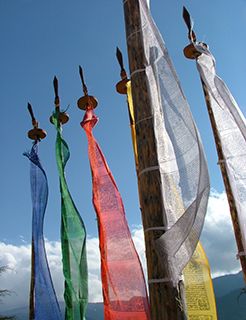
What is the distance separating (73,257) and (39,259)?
0.60 metres

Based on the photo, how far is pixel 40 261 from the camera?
5289mm

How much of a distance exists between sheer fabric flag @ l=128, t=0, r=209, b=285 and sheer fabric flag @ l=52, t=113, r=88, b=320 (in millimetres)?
2461

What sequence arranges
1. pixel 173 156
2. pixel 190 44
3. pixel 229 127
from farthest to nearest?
pixel 190 44, pixel 229 127, pixel 173 156

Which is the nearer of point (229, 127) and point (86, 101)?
point (229, 127)

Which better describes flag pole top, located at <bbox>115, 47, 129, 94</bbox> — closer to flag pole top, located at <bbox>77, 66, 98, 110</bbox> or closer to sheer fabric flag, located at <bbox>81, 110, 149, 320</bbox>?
flag pole top, located at <bbox>77, 66, 98, 110</bbox>

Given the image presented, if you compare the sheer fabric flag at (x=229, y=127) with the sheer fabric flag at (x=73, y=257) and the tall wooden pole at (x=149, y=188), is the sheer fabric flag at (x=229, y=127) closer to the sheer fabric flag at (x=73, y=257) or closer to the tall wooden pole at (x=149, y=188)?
the tall wooden pole at (x=149, y=188)

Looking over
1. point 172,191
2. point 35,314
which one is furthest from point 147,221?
point 35,314

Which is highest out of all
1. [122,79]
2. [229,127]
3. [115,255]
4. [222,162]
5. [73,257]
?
[122,79]

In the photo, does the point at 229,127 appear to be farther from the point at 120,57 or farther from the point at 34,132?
the point at 34,132

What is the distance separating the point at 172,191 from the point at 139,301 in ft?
4.33

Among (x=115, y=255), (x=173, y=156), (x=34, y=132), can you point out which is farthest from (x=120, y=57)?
(x=115, y=255)

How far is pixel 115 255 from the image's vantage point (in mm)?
4020

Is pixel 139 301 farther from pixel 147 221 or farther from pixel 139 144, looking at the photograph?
pixel 139 144

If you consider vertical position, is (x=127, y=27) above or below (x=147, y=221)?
above
